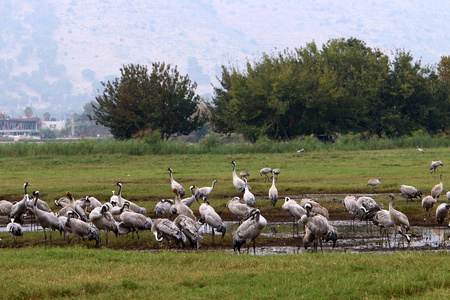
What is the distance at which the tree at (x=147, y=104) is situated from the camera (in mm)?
68438

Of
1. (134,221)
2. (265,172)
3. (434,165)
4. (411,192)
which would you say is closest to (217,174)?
→ (265,172)

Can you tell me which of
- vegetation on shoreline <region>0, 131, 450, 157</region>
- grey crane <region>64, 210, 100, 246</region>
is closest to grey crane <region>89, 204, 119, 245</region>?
grey crane <region>64, 210, 100, 246</region>

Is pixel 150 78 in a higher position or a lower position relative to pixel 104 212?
higher

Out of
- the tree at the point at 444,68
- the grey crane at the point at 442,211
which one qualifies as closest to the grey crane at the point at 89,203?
the grey crane at the point at 442,211

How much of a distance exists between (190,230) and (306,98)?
47041 millimetres

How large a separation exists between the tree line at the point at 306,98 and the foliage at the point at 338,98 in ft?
0.33

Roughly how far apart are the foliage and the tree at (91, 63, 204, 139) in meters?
4.76

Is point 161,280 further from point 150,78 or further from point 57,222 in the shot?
point 150,78

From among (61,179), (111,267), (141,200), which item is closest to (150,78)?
(61,179)

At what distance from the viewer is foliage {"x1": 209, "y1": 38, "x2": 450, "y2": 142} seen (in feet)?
204

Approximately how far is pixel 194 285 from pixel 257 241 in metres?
Result: 6.37

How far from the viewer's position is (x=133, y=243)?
1741 centimetres

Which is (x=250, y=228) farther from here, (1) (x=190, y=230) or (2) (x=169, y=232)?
(2) (x=169, y=232)

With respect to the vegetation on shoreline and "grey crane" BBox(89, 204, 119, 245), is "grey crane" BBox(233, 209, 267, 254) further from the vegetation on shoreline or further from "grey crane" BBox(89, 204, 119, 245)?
the vegetation on shoreline
